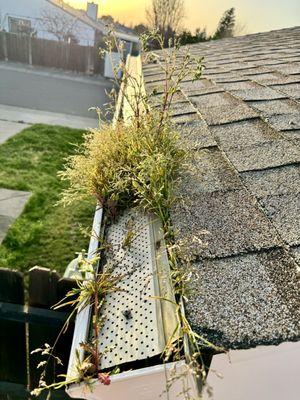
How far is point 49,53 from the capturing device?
18.7 meters

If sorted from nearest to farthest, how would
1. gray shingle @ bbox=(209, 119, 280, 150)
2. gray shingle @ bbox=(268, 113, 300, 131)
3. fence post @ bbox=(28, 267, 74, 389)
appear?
1. fence post @ bbox=(28, 267, 74, 389)
2. gray shingle @ bbox=(209, 119, 280, 150)
3. gray shingle @ bbox=(268, 113, 300, 131)

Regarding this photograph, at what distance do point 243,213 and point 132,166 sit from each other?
75 centimetres

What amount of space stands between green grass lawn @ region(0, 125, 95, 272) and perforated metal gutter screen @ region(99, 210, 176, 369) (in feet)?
4.08

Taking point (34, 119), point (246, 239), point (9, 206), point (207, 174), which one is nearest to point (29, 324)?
point (207, 174)

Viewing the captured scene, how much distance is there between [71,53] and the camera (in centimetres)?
1845

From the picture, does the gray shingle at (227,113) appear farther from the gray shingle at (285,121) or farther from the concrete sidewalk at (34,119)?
the concrete sidewalk at (34,119)

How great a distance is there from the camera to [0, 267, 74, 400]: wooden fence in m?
2.03

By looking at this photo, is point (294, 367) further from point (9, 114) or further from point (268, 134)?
point (9, 114)

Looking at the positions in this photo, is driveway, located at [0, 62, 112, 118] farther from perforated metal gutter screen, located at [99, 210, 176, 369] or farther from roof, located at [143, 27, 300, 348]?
perforated metal gutter screen, located at [99, 210, 176, 369]

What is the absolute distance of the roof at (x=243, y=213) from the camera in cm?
95

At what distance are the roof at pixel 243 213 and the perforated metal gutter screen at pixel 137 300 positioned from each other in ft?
0.48

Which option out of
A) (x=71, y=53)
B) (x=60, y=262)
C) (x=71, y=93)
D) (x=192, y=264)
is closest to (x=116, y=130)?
(x=192, y=264)

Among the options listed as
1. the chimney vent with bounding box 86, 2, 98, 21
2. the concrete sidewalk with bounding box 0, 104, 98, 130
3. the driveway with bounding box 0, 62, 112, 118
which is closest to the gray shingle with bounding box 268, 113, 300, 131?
the concrete sidewalk with bounding box 0, 104, 98, 130

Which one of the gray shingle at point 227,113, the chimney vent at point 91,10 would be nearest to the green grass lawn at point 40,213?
the gray shingle at point 227,113
